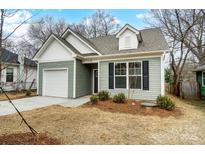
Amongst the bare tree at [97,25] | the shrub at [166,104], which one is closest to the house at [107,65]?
the shrub at [166,104]

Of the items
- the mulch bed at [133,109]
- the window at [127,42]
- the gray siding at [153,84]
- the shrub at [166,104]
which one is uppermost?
the window at [127,42]

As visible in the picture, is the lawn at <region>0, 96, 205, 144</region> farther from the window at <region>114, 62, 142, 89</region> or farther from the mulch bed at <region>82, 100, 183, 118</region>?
the window at <region>114, 62, 142, 89</region>

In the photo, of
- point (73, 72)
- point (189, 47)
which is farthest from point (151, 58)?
point (189, 47)

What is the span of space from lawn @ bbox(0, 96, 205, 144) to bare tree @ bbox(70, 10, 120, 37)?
2410cm

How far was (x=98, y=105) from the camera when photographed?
10.2 m

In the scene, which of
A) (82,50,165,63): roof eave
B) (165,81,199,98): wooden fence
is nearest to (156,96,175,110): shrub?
(82,50,165,63): roof eave

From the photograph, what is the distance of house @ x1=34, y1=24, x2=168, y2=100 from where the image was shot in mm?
11273

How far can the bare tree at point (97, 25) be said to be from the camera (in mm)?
30406

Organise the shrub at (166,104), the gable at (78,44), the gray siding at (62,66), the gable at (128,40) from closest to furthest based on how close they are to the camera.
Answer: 1. the shrub at (166,104)
2. the gable at (128,40)
3. the gray siding at (62,66)
4. the gable at (78,44)

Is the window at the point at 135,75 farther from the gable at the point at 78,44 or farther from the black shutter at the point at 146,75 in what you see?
the gable at the point at 78,44

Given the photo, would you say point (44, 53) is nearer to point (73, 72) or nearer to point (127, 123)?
point (73, 72)
